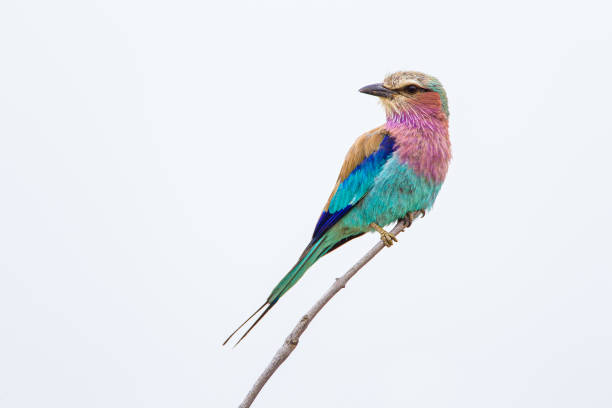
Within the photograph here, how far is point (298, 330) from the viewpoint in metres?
2.26

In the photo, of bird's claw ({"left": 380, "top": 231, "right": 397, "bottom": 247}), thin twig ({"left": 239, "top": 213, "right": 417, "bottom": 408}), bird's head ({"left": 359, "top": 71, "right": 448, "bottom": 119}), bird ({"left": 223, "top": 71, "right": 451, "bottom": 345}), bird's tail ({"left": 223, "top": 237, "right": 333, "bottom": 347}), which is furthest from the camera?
bird's head ({"left": 359, "top": 71, "right": 448, "bottom": 119})

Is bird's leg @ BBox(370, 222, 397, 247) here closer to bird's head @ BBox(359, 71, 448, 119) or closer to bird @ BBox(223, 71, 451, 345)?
bird @ BBox(223, 71, 451, 345)

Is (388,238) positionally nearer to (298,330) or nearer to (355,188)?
(355,188)

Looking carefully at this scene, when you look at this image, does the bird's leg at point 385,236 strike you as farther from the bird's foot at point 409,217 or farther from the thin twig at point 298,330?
the thin twig at point 298,330

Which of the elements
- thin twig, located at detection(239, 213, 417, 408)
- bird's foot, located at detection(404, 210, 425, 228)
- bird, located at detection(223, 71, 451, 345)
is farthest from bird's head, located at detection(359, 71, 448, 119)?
thin twig, located at detection(239, 213, 417, 408)

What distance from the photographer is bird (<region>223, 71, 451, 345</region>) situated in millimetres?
3621

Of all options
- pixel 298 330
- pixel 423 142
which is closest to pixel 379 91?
pixel 423 142

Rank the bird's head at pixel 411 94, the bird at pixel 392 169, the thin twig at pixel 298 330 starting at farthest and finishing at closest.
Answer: the bird's head at pixel 411 94, the bird at pixel 392 169, the thin twig at pixel 298 330

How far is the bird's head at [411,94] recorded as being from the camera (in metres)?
3.75

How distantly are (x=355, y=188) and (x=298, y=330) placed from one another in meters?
1.58

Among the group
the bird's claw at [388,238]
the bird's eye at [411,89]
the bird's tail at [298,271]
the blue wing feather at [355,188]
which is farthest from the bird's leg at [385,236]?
the bird's eye at [411,89]

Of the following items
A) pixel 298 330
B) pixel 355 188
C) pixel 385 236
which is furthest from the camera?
pixel 355 188

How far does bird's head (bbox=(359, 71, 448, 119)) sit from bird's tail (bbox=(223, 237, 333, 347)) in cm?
85

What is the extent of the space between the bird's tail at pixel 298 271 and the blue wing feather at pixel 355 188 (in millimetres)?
60
